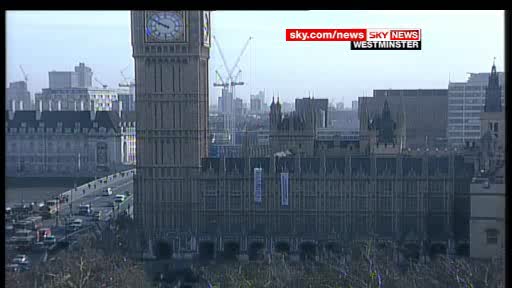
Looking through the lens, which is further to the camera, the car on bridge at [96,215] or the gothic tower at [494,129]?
the car on bridge at [96,215]

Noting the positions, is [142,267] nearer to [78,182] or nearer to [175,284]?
[175,284]

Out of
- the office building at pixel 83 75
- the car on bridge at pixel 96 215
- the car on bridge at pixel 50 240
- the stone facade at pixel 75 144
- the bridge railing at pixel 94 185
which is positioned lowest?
the car on bridge at pixel 50 240

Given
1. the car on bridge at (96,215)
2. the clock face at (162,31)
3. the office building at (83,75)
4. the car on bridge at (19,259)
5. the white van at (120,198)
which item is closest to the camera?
the car on bridge at (19,259)

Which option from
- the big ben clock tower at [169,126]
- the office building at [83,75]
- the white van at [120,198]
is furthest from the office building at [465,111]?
the white van at [120,198]

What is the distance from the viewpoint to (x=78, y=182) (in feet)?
13.3

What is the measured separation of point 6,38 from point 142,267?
2.94 meters

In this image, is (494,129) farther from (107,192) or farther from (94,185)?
(107,192)

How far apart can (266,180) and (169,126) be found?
79cm

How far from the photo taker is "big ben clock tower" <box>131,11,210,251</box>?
4560 millimetres

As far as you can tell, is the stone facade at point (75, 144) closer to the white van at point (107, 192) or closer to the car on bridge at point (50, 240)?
the white van at point (107, 192)

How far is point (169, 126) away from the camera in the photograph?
504 centimetres

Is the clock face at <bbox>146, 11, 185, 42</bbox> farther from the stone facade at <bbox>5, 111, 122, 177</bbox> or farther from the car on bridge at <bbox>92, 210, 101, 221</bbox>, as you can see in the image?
the car on bridge at <bbox>92, 210, 101, 221</bbox>

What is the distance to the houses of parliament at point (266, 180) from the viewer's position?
439cm
